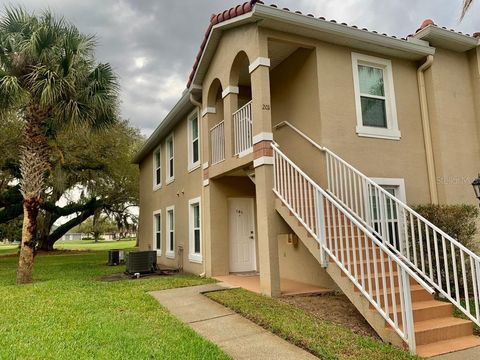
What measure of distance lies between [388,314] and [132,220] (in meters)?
29.4

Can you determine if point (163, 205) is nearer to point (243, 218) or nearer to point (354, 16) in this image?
point (243, 218)

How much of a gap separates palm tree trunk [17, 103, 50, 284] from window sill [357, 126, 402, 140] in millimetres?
8723

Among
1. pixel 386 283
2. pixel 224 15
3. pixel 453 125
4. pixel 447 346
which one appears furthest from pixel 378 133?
pixel 447 346

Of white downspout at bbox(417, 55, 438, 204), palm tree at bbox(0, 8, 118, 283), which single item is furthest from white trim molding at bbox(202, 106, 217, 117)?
white downspout at bbox(417, 55, 438, 204)

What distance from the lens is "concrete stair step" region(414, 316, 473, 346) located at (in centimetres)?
458

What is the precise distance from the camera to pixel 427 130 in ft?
29.1

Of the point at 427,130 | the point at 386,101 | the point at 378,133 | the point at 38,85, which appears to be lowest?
the point at 378,133

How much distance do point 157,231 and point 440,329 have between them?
44.0 feet

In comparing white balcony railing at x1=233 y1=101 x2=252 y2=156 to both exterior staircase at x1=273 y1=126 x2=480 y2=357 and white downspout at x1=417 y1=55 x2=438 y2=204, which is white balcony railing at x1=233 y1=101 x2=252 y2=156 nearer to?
Result: exterior staircase at x1=273 y1=126 x2=480 y2=357

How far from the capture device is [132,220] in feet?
104

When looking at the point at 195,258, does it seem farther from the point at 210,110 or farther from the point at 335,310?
the point at 335,310

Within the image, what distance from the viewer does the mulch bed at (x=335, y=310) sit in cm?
514

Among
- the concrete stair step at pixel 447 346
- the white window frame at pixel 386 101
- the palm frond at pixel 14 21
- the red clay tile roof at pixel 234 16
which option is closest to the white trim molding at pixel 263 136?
the white window frame at pixel 386 101

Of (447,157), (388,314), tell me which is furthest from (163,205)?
(388,314)
